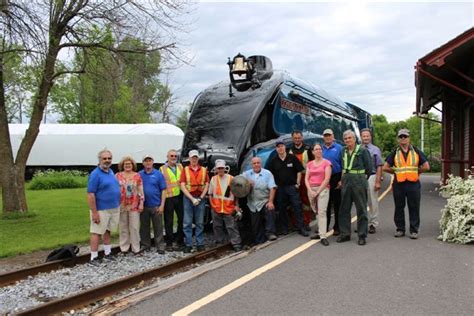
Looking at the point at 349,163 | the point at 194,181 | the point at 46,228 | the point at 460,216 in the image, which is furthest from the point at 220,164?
the point at 46,228

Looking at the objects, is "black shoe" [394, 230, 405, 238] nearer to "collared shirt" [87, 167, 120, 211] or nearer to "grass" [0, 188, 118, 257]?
"collared shirt" [87, 167, 120, 211]

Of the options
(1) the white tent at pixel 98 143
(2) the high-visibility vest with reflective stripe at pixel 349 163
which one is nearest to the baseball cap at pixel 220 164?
(2) the high-visibility vest with reflective stripe at pixel 349 163

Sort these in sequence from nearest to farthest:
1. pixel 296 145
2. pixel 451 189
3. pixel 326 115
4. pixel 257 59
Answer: pixel 451 189, pixel 296 145, pixel 257 59, pixel 326 115

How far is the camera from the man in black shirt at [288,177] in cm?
860

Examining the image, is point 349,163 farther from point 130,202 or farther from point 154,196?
point 130,202

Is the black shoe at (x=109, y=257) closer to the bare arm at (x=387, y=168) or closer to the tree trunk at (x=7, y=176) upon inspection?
the bare arm at (x=387, y=168)

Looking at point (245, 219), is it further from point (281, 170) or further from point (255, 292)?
point (255, 292)

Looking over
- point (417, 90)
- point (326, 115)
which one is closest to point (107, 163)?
point (326, 115)

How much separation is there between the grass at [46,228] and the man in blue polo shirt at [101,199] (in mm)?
2411

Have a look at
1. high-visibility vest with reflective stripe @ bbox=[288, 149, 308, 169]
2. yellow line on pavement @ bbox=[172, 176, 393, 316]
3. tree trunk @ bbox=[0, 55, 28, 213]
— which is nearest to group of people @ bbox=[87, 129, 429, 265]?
high-visibility vest with reflective stripe @ bbox=[288, 149, 308, 169]

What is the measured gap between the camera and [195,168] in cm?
827

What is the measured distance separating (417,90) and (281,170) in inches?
345

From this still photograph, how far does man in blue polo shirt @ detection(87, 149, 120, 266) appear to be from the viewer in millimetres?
7359

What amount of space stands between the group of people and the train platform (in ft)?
2.20
